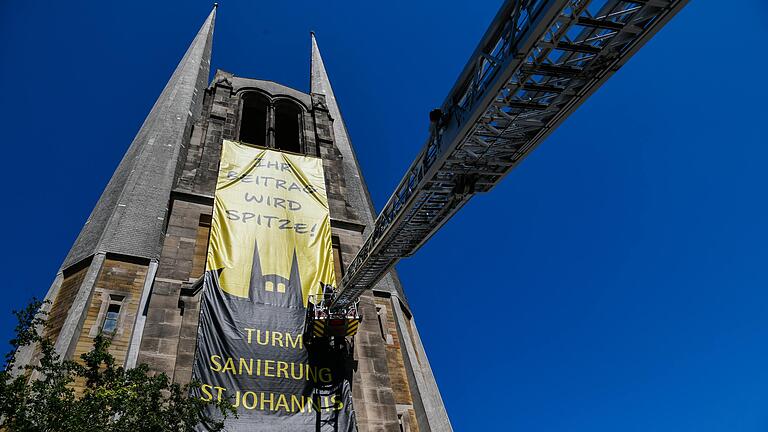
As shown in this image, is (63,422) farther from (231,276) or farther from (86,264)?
(86,264)

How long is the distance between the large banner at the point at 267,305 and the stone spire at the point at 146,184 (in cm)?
540

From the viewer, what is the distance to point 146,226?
74.3 feet

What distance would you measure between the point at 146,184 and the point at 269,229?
10250 mm

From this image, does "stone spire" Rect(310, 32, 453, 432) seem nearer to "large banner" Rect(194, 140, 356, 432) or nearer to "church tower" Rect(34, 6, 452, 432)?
"church tower" Rect(34, 6, 452, 432)

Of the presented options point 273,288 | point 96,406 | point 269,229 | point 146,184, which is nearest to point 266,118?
point 146,184

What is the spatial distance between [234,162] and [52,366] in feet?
40.0

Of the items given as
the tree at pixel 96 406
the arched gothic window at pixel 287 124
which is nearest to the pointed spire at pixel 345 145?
the arched gothic window at pixel 287 124

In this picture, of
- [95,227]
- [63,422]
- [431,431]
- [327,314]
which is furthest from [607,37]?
[95,227]

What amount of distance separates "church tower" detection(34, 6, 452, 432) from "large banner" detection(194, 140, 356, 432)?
67 centimetres

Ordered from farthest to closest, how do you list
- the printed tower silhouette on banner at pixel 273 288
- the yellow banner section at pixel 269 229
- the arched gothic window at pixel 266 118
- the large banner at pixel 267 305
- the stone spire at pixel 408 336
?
the arched gothic window at pixel 266 118
the stone spire at pixel 408 336
the yellow banner section at pixel 269 229
the printed tower silhouette on banner at pixel 273 288
the large banner at pixel 267 305

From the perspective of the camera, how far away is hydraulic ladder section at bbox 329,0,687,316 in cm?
776

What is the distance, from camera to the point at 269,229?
746 inches

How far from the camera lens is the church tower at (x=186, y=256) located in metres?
15.4

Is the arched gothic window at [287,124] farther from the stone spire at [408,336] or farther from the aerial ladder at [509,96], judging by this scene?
the aerial ladder at [509,96]
